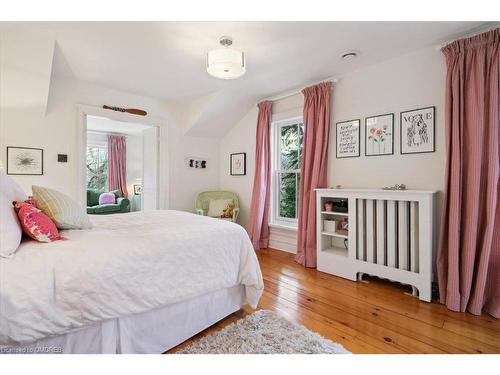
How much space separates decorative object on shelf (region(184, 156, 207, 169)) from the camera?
433 cm

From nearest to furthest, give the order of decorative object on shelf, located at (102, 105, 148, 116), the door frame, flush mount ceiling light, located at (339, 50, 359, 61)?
flush mount ceiling light, located at (339, 50, 359, 61) → the door frame → decorative object on shelf, located at (102, 105, 148, 116)

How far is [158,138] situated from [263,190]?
75.8 inches

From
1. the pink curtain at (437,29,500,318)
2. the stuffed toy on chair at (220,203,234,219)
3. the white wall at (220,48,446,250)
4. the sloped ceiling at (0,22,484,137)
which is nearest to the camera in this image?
the pink curtain at (437,29,500,318)

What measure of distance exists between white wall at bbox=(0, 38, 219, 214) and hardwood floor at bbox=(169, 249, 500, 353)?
260cm

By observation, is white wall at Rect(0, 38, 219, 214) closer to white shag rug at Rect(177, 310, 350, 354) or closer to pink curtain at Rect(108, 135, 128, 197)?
white shag rug at Rect(177, 310, 350, 354)

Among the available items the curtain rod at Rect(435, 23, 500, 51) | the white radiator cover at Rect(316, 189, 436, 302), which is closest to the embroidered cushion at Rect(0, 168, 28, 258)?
the white radiator cover at Rect(316, 189, 436, 302)

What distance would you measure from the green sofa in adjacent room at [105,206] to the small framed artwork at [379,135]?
5085mm

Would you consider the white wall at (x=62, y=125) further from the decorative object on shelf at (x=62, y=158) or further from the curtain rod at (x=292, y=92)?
the curtain rod at (x=292, y=92)

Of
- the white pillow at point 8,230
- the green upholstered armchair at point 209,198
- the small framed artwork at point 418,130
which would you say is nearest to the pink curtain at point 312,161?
the small framed artwork at point 418,130

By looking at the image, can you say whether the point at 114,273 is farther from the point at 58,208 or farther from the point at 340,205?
the point at 340,205

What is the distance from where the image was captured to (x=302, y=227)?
3229 mm

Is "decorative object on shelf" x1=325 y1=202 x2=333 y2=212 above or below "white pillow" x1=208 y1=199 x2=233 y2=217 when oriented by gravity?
above

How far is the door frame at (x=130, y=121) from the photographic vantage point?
327cm
